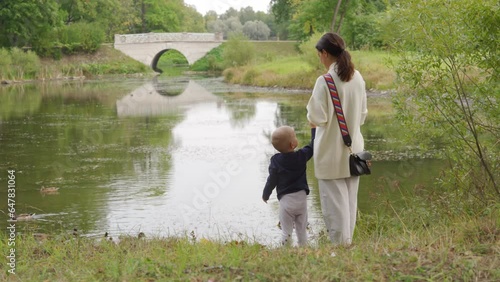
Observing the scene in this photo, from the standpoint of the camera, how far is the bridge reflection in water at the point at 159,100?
2470cm

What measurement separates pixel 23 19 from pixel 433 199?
47.2 metres

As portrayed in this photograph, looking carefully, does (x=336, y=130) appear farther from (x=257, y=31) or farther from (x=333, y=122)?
(x=257, y=31)

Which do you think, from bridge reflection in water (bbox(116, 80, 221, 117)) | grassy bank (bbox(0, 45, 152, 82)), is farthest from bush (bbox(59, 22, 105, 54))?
bridge reflection in water (bbox(116, 80, 221, 117))

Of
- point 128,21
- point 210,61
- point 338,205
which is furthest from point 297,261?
point 128,21

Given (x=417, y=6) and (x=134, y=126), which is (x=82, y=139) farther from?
(x=417, y=6)

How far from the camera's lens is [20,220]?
29.6 feet

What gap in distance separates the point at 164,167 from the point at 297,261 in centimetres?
868

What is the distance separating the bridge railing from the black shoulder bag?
5837 centimetres

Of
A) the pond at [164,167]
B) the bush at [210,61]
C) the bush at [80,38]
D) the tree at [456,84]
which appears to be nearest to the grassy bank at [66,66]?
the bush at [80,38]

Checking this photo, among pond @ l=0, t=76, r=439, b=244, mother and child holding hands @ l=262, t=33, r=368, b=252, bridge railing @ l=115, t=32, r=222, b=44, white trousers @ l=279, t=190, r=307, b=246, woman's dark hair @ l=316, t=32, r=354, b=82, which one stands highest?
woman's dark hair @ l=316, t=32, r=354, b=82

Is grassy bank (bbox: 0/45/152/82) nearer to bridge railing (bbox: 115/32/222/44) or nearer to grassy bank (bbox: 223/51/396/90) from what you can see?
bridge railing (bbox: 115/32/222/44)

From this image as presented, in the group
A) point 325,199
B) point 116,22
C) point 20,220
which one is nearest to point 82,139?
point 20,220

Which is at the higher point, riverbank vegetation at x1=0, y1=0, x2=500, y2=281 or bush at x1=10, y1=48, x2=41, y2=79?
riverbank vegetation at x1=0, y1=0, x2=500, y2=281

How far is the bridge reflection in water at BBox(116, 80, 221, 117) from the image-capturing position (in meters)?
24.7
